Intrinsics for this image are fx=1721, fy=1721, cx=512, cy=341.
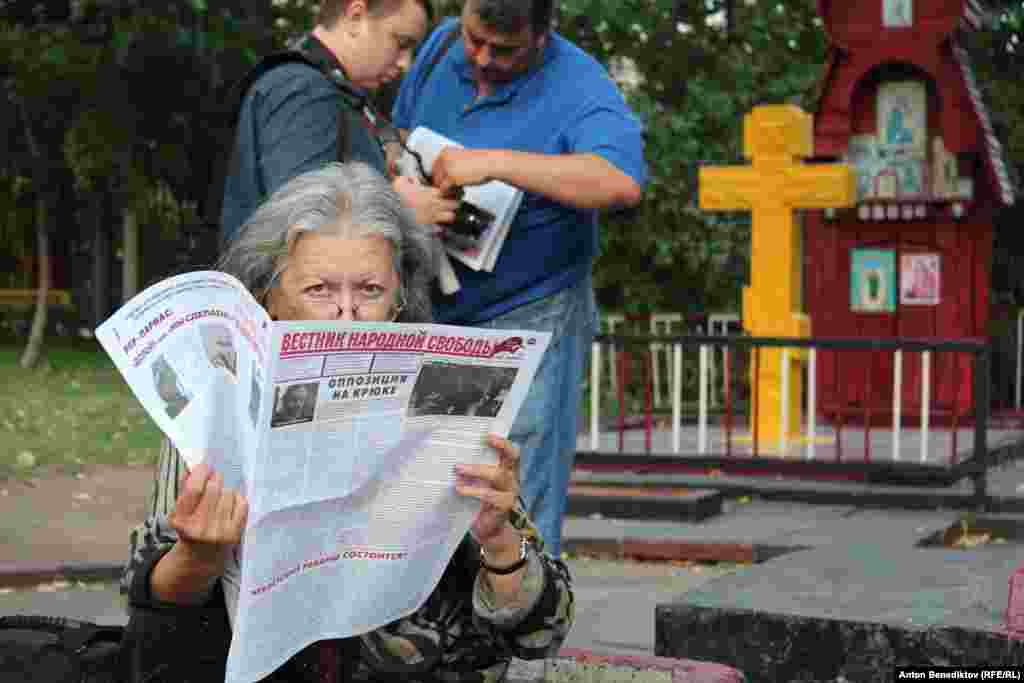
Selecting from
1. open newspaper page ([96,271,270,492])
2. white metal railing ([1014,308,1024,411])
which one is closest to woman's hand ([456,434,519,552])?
open newspaper page ([96,271,270,492])

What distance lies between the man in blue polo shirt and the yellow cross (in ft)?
24.1

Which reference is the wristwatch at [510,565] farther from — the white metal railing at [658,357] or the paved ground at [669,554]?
the white metal railing at [658,357]

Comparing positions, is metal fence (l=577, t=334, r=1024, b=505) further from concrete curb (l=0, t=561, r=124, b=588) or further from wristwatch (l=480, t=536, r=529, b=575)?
wristwatch (l=480, t=536, r=529, b=575)

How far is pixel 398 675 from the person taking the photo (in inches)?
103

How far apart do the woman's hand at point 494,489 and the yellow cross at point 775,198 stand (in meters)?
9.20

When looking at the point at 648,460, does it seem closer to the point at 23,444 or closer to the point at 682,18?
the point at 23,444

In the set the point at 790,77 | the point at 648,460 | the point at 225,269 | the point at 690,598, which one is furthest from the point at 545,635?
the point at 790,77

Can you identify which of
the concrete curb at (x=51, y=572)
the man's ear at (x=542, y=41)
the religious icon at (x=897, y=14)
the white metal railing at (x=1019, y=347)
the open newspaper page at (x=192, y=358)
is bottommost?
the concrete curb at (x=51, y=572)

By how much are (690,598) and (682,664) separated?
1.71 meters

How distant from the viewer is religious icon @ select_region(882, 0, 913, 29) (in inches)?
518

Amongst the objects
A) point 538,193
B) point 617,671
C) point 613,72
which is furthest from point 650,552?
point 613,72

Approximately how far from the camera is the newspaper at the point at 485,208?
4230 mm

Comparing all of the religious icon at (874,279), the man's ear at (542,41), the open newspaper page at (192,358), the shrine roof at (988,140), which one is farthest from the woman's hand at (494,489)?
the religious icon at (874,279)

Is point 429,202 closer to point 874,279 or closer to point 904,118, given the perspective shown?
point 904,118
